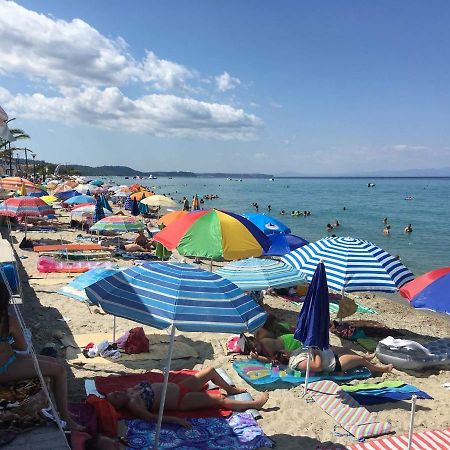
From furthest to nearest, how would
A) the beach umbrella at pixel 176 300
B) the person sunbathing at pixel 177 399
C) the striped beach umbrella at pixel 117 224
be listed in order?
the striped beach umbrella at pixel 117 224, the person sunbathing at pixel 177 399, the beach umbrella at pixel 176 300

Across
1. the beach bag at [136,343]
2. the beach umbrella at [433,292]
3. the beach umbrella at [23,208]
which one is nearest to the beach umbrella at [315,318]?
the beach umbrella at [433,292]

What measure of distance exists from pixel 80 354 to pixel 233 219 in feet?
11.2

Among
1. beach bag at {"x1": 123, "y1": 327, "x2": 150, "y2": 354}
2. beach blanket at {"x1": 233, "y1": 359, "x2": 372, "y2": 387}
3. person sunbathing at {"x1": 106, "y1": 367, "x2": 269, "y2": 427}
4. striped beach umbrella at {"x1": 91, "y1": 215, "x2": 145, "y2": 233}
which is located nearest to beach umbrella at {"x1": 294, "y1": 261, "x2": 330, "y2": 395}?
beach blanket at {"x1": 233, "y1": 359, "x2": 372, "y2": 387}

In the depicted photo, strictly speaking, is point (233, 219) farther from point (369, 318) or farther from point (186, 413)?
point (369, 318)

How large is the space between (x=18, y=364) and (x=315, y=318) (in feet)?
12.2

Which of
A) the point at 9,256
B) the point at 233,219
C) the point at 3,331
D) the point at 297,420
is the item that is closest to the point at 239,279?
the point at 233,219

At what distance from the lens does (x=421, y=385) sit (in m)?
6.80

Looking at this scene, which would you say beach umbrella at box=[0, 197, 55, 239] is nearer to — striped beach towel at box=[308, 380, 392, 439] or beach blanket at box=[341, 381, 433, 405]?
striped beach towel at box=[308, 380, 392, 439]

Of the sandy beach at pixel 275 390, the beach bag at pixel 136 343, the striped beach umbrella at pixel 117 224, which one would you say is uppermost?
the striped beach umbrella at pixel 117 224

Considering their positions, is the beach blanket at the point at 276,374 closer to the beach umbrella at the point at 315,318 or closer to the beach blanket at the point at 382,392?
the beach blanket at the point at 382,392

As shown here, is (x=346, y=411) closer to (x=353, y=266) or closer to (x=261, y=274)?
(x=261, y=274)

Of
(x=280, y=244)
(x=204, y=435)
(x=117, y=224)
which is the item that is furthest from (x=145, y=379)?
(x=117, y=224)

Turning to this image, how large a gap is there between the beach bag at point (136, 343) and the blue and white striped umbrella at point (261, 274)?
72.4 inches

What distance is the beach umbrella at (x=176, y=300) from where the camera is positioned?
3.61 meters
